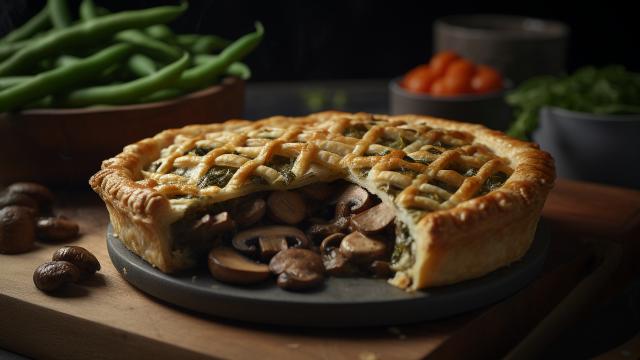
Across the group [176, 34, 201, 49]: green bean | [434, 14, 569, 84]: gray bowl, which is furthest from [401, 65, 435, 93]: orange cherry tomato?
[176, 34, 201, 49]: green bean

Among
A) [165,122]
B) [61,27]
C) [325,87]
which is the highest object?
[61,27]

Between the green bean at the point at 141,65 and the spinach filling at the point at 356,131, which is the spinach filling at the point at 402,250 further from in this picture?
the green bean at the point at 141,65

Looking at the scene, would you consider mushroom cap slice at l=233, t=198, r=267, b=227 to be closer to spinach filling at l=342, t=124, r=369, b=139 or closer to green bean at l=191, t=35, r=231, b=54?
spinach filling at l=342, t=124, r=369, b=139

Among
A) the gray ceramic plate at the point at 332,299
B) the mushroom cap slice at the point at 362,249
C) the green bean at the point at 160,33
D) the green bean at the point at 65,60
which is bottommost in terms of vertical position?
the gray ceramic plate at the point at 332,299

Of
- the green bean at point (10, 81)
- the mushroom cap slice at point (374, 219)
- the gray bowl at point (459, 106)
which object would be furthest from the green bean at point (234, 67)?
the mushroom cap slice at point (374, 219)

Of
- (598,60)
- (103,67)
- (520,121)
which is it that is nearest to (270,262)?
(103,67)

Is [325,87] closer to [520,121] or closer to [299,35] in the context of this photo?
[299,35]

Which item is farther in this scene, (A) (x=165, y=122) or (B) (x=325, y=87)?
(B) (x=325, y=87)
